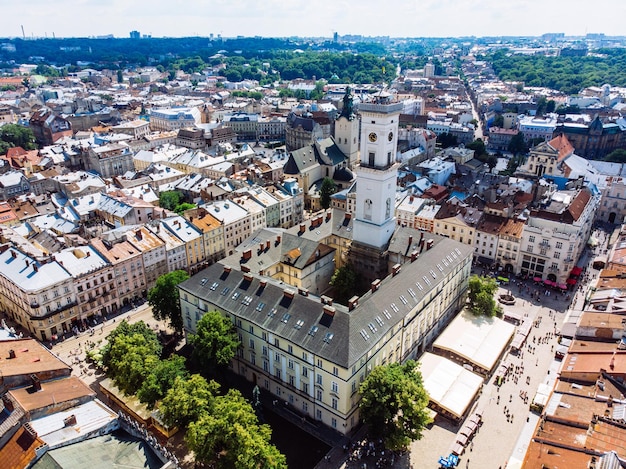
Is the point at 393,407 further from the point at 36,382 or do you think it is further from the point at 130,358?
the point at 36,382

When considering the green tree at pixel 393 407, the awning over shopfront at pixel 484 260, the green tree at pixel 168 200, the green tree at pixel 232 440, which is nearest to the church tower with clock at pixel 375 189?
the awning over shopfront at pixel 484 260

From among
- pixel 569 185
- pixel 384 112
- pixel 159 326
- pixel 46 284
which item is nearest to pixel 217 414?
pixel 159 326

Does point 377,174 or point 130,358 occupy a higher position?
point 377,174

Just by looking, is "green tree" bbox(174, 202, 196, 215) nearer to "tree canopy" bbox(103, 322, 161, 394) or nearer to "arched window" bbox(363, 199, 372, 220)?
"arched window" bbox(363, 199, 372, 220)

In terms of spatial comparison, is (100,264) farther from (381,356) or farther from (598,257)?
(598,257)

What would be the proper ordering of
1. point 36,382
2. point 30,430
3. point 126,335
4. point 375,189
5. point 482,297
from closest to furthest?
point 30,430 < point 36,382 < point 126,335 < point 482,297 < point 375,189

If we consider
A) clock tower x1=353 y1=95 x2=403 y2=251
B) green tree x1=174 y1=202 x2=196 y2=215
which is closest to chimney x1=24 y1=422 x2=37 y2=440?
clock tower x1=353 y1=95 x2=403 y2=251

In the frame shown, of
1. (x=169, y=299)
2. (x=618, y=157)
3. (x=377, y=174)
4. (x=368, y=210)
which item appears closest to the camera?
(x=169, y=299)

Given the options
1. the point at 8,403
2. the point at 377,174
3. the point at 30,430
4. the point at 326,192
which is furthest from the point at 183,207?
the point at 30,430
